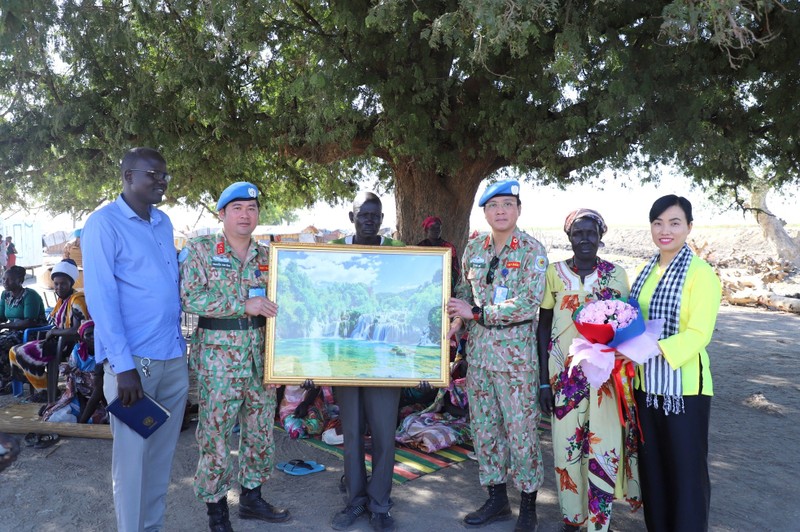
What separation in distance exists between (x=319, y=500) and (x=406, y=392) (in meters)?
2.20

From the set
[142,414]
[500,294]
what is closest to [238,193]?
[142,414]

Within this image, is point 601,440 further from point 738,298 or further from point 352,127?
point 738,298

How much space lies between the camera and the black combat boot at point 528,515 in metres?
3.98

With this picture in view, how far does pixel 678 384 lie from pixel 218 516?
3118 millimetres

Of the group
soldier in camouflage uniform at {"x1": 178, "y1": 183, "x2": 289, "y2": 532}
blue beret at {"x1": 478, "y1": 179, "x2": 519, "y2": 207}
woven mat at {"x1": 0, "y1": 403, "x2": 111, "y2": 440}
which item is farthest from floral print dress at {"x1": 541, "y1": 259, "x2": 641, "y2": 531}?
woven mat at {"x1": 0, "y1": 403, "x2": 111, "y2": 440}

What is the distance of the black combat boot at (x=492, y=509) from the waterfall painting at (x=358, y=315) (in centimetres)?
102

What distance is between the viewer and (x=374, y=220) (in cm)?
412

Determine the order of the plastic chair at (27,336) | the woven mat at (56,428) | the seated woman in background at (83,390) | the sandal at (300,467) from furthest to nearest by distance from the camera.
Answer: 1. the plastic chair at (27,336)
2. the seated woman in background at (83,390)
3. the woven mat at (56,428)
4. the sandal at (300,467)

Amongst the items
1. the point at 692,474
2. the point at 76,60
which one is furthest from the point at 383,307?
the point at 76,60

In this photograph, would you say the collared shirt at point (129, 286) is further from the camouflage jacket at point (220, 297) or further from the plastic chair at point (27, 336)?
the plastic chair at point (27, 336)

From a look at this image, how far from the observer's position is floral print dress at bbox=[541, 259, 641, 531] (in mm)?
3648

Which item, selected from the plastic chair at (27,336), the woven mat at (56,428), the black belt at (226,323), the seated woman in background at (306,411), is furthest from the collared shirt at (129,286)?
the plastic chair at (27,336)

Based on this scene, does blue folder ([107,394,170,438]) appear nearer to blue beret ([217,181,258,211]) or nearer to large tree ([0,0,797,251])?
blue beret ([217,181,258,211])

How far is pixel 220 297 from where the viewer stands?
371 cm
